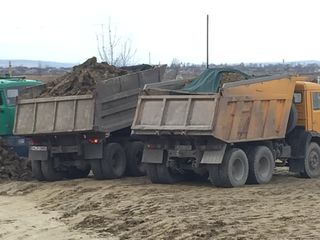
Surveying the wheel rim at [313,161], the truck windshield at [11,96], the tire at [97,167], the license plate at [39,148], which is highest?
the truck windshield at [11,96]

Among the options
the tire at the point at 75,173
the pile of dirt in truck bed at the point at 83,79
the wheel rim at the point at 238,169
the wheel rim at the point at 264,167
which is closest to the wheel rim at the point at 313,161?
the wheel rim at the point at 264,167

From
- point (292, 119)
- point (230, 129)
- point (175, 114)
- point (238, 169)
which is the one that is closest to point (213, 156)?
point (230, 129)

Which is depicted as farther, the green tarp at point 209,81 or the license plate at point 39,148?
the license plate at point 39,148

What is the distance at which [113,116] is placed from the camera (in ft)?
56.9

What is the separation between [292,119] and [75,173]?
5.94 metres

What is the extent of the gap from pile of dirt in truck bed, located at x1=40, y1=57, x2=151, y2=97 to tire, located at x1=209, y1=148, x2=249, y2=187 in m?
3.85

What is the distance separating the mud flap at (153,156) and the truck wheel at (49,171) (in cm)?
296

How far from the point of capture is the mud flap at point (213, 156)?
15016mm

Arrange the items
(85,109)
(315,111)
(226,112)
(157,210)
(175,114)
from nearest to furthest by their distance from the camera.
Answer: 1. (157,210)
2. (226,112)
3. (175,114)
4. (85,109)
5. (315,111)

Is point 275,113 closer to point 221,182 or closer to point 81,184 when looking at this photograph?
point 221,182

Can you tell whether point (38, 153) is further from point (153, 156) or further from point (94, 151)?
point (153, 156)

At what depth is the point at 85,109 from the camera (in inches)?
661

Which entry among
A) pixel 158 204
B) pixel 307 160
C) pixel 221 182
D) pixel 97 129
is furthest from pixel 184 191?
pixel 307 160

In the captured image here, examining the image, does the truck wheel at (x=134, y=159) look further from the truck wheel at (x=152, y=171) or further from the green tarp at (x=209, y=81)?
the green tarp at (x=209, y=81)
